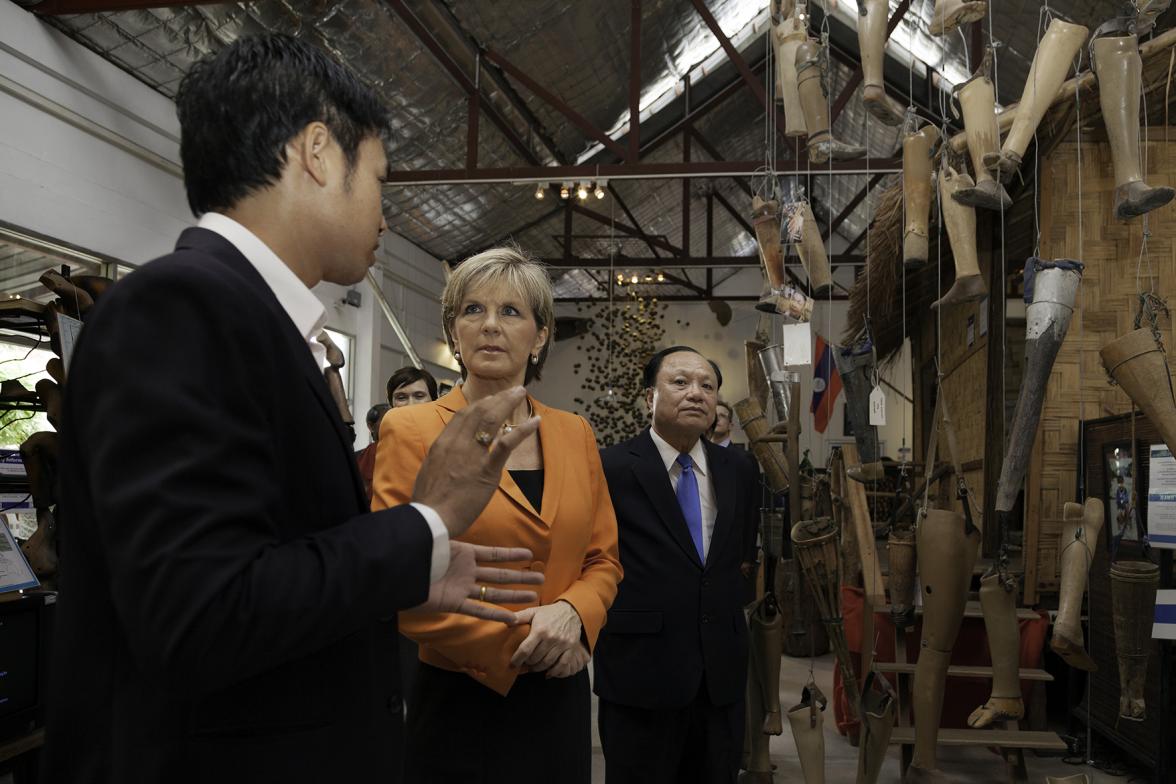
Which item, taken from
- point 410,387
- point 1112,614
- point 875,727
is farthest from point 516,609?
point 1112,614

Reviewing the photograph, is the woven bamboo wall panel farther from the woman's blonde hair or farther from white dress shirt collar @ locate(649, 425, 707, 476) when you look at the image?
the woman's blonde hair

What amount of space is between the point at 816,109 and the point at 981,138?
1.57ft

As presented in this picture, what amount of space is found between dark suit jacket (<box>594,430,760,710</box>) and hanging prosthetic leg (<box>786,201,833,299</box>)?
25.2 inches

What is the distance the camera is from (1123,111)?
1.93m

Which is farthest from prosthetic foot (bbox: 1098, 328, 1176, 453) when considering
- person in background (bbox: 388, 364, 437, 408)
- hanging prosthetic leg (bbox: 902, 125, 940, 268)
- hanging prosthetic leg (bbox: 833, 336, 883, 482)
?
person in background (bbox: 388, 364, 437, 408)

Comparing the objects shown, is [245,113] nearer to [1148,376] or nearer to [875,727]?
[1148,376]

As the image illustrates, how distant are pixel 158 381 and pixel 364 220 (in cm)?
30

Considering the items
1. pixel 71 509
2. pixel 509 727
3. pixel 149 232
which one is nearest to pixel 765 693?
pixel 509 727

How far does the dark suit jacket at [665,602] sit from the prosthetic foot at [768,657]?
56 centimetres

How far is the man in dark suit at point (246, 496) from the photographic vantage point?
712mm

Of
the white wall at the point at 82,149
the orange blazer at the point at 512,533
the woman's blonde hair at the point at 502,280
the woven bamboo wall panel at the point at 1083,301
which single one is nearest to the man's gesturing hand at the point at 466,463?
the orange blazer at the point at 512,533

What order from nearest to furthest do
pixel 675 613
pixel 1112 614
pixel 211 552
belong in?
pixel 211 552
pixel 675 613
pixel 1112 614

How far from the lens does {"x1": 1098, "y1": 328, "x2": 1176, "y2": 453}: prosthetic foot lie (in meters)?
1.84

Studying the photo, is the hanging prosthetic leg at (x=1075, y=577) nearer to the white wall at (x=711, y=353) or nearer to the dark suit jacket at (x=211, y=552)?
the dark suit jacket at (x=211, y=552)
